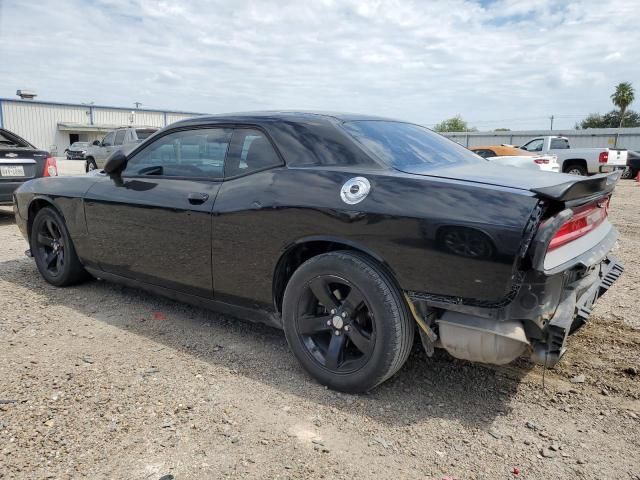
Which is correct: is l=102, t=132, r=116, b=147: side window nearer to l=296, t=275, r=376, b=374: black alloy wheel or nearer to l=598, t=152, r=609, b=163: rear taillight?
l=598, t=152, r=609, b=163: rear taillight

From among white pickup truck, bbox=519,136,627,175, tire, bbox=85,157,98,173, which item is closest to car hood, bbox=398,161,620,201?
white pickup truck, bbox=519,136,627,175

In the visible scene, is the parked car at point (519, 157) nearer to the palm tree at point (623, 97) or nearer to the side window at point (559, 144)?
the side window at point (559, 144)

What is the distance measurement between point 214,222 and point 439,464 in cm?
188

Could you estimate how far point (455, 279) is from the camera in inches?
91.8

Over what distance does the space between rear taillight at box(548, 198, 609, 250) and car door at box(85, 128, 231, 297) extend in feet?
6.56

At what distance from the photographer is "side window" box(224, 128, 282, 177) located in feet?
10.1

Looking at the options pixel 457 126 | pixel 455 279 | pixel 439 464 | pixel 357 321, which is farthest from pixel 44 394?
pixel 457 126

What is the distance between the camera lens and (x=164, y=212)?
342 centimetres

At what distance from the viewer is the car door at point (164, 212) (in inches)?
129

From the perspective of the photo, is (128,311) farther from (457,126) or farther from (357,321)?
(457,126)

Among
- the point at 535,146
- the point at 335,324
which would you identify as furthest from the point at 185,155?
the point at 535,146

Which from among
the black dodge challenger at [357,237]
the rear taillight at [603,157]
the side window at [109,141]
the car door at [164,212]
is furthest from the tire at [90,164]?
the rear taillight at [603,157]

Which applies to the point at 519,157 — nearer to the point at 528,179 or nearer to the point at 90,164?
the point at 528,179

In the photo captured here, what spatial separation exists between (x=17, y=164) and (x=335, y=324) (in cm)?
692
